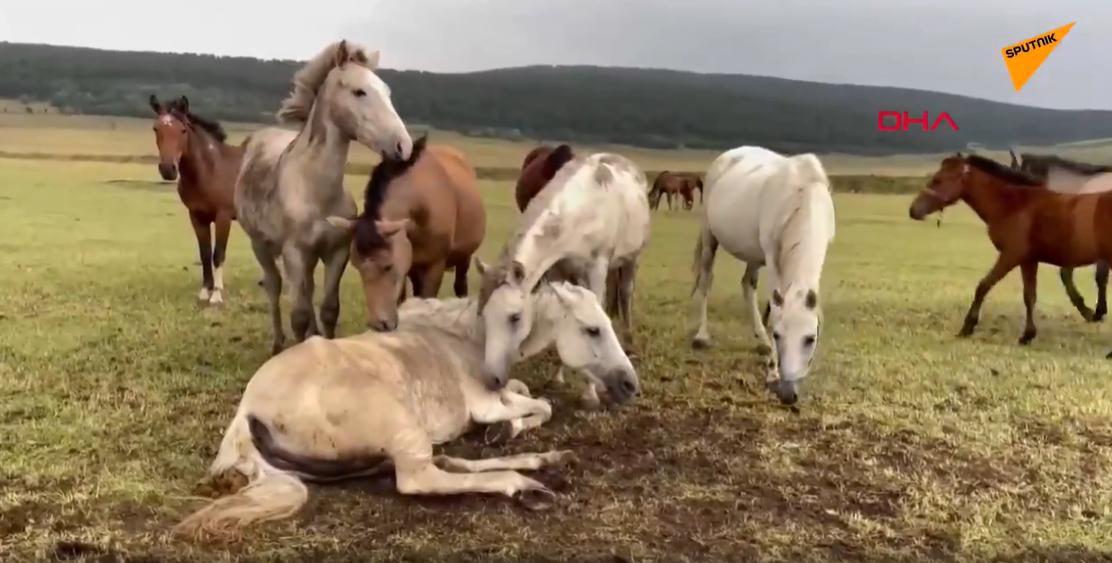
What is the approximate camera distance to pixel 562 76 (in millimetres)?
3533

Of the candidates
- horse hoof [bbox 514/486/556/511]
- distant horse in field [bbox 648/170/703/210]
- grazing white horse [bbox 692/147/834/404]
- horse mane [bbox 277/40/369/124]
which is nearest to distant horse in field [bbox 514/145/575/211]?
distant horse in field [bbox 648/170/703/210]

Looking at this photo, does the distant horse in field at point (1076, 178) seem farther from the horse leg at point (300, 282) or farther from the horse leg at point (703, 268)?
the horse leg at point (300, 282)

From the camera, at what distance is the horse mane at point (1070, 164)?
409 centimetres

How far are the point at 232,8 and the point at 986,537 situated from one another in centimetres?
307

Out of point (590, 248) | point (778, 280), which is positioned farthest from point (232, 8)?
point (778, 280)

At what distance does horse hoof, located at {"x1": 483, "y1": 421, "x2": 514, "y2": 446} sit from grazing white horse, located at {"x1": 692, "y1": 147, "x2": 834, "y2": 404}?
2.98 feet

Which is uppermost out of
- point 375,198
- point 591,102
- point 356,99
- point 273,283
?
point 591,102

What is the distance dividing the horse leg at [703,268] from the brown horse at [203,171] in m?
2.08

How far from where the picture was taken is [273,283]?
317 centimetres

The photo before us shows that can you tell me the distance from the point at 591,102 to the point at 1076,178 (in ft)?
7.80

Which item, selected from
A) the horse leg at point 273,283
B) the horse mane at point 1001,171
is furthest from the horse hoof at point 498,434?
the horse mane at point 1001,171

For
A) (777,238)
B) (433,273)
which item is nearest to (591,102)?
(777,238)

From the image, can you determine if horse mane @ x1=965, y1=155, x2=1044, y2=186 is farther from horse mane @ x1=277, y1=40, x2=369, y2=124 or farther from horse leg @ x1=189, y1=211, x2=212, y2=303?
horse leg @ x1=189, y1=211, x2=212, y2=303

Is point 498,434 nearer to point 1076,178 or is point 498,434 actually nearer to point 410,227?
point 410,227
